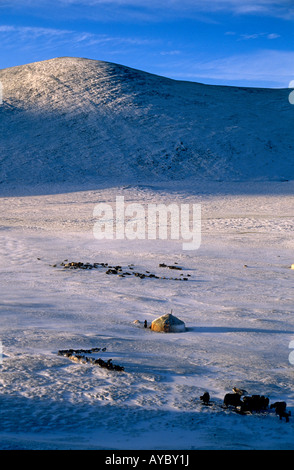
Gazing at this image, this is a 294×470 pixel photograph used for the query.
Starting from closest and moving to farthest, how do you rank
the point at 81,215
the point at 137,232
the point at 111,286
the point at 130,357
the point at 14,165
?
the point at 130,357, the point at 111,286, the point at 137,232, the point at 81,215, the point at 14,165

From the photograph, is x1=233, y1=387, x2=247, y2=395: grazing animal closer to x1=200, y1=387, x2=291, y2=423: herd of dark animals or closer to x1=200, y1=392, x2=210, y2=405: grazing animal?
x1=200, y1=387, x2=291, y2=423: herd of dark animals

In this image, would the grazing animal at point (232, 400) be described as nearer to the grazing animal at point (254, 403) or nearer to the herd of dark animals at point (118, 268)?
the grazing animal at point (254, 403)

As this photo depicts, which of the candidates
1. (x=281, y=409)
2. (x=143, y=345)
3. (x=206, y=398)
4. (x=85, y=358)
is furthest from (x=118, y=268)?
(x=281, y=409)

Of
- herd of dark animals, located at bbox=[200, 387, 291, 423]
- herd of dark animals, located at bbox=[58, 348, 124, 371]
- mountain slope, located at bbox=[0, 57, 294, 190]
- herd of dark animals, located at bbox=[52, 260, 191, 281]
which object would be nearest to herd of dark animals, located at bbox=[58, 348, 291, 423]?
herd of dark animals, located at bbox=[200, 387, 291, 423]

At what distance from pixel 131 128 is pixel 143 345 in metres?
33.8

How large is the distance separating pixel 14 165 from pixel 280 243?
25.0 meters

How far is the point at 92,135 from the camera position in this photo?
37375mm

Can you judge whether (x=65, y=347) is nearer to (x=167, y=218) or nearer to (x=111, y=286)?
(x=111, y=286)

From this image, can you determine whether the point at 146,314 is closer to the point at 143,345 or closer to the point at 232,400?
the point at 143,345

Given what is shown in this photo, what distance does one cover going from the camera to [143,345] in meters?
5.05

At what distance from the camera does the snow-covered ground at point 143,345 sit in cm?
307

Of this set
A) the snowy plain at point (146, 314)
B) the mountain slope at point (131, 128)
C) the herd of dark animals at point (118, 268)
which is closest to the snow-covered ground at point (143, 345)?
the snowy plain at point (146, 314)

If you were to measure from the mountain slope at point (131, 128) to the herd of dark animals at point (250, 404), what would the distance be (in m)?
28.0
